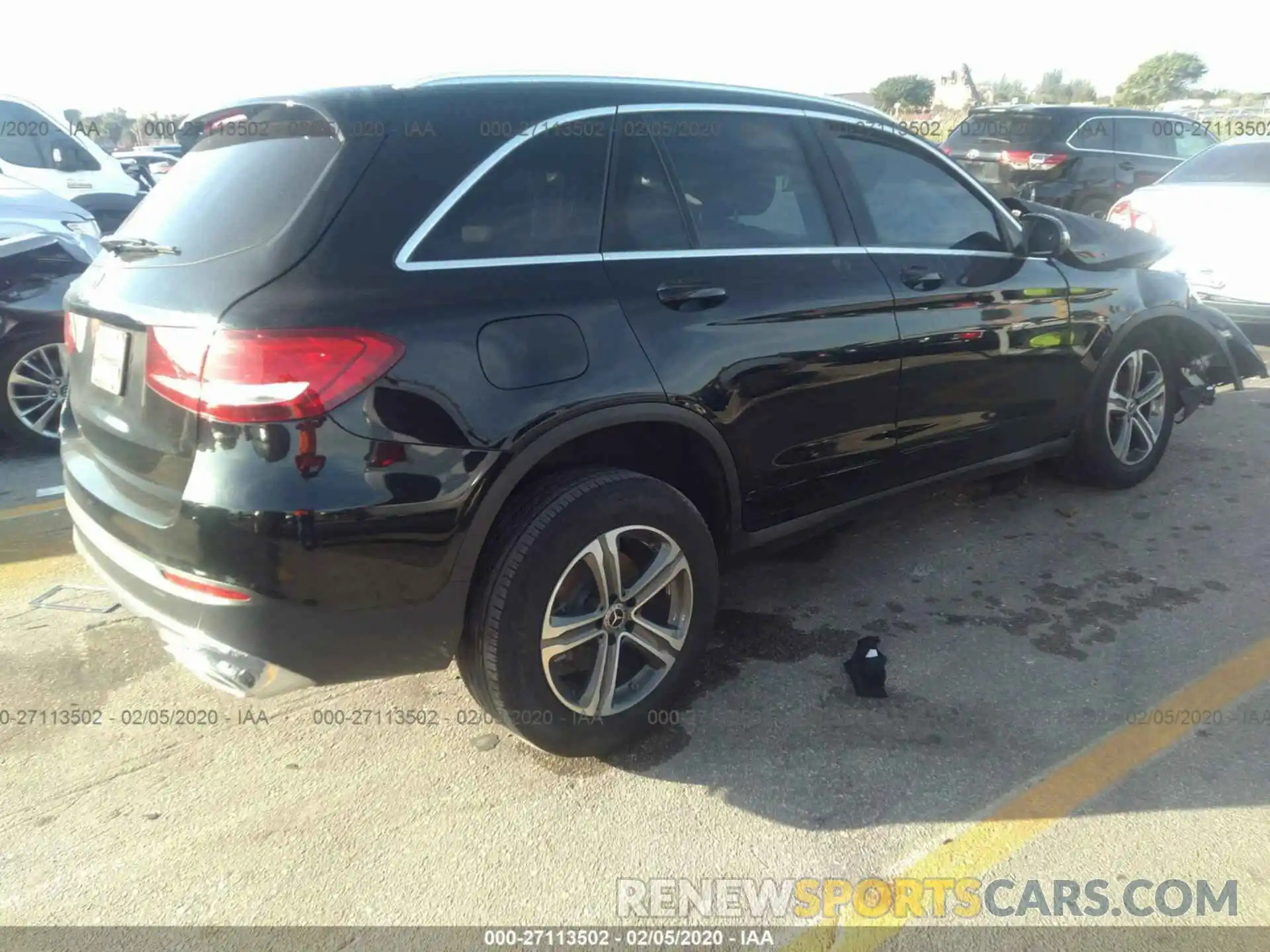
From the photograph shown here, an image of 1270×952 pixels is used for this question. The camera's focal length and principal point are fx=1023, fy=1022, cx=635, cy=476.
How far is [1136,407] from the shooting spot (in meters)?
4.83

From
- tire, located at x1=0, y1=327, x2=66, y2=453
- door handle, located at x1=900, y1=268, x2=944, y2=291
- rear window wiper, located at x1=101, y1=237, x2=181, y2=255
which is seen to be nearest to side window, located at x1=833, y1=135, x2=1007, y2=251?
door handle, located at x1=900, y1=268, x2=944, y2=291

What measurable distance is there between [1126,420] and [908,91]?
3911 cm

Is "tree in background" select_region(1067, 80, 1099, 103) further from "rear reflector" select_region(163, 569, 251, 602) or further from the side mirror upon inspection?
"rear reflector" select_region(163, 569, 251, 602)

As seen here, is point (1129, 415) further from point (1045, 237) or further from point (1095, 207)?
point (1095, 207)

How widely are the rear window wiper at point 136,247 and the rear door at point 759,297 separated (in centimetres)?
116

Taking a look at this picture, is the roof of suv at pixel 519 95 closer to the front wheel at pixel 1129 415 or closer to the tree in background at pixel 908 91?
the front wheel at pixel 1129 415

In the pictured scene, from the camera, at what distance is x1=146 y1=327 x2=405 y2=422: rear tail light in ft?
7.49

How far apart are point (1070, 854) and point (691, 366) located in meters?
1.60

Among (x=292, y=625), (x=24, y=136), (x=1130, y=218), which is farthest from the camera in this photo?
(x=24, y=136)

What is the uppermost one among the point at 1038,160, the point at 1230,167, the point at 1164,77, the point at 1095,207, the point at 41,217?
the point at 1164,77

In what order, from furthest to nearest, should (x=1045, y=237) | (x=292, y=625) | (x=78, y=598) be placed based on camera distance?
(x=1045, y=237) → (x=78, y=598) → (x=292, y=625)

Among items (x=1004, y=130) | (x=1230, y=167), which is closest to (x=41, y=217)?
(x=1230, y=167)

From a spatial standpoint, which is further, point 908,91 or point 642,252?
point 908,91

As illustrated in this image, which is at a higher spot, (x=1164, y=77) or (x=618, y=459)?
(x=1164, y=77)
